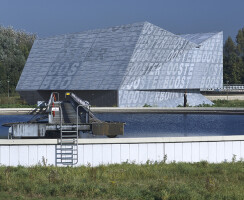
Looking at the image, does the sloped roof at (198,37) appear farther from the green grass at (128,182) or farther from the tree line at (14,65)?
the green grass at (128,182)

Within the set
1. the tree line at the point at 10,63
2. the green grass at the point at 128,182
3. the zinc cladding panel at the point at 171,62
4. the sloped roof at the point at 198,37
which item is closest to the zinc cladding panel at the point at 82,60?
the zinc cladding panel at the point at 171,62

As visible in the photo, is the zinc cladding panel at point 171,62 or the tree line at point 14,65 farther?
the tree line at point 14,65

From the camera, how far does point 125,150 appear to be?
13.7 metres

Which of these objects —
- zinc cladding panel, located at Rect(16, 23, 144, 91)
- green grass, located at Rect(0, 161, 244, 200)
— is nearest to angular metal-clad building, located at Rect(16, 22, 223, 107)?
zinc cladding panel, located at Rect(16, 23, 144, 91)

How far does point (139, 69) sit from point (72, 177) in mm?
32233

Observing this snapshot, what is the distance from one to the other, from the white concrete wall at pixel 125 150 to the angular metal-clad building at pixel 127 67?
2827cm

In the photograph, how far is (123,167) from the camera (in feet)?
42.7

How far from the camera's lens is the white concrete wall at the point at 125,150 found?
13.5 metres

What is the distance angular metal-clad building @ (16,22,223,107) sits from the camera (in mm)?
43406

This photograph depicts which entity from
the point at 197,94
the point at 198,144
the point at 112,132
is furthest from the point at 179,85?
the point at 198,144

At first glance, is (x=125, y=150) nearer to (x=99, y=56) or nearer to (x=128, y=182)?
(x=128, y=182)

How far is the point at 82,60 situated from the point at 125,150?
109 ft

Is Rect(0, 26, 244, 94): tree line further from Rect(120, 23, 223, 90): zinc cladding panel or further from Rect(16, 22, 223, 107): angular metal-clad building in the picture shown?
Rect(120, 23, 223, 90): zinc cladding panel

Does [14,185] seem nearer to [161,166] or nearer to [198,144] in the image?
[161,166]
